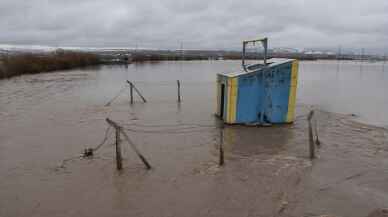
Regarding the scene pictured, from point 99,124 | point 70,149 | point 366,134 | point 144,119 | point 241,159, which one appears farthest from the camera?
point 144,119

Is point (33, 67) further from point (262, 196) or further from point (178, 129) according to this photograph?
point (262, 196)

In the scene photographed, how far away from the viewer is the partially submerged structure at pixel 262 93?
435 inches

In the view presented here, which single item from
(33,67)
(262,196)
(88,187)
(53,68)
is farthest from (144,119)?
(53,68)

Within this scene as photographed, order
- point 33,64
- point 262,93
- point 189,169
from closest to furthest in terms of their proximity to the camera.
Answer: point 189,169 < point 262,93 < point 33,64

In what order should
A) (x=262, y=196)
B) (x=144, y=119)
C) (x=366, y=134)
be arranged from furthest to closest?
1. (x=144, y=119)
2. (x=366, y=134)
3. (x=262, y=196)

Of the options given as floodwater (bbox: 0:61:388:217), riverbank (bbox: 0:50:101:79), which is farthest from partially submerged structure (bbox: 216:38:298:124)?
riverbank (bbox: 0:50:101:79)

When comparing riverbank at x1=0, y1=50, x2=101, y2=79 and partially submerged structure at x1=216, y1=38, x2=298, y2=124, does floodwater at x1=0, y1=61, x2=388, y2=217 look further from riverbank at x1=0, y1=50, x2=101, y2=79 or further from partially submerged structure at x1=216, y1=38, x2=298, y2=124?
riverbank at x1=0, y1=50, x2=101, y2=79

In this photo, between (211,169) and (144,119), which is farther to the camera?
(144,119)

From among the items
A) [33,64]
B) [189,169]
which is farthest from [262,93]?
[33,64]

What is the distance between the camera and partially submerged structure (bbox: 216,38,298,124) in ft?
36.2

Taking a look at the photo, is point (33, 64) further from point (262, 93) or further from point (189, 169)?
point (189, 169)

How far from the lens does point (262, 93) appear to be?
1124 centimetres

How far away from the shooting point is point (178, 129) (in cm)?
1162

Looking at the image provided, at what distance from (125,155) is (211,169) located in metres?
2.43
